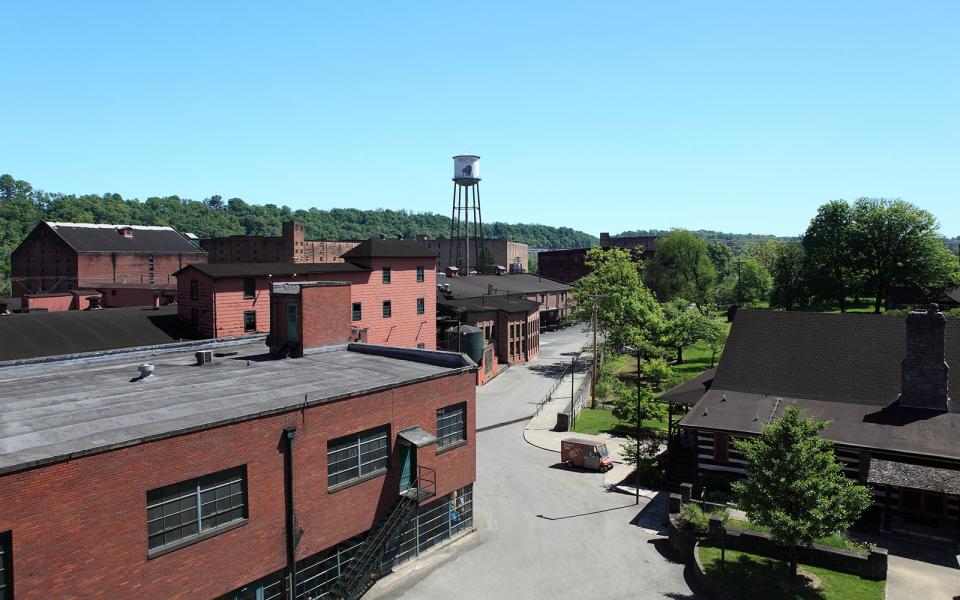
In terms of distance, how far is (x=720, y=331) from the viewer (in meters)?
63.5

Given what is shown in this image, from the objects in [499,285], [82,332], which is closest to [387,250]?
[82,332]

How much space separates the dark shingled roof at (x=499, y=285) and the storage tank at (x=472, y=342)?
581 inches

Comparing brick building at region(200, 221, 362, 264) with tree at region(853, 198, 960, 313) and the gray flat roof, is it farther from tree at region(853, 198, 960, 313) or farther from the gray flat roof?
the gray flat roof

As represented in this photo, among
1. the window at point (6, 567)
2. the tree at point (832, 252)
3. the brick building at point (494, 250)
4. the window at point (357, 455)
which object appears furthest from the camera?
the brick building at point (494, 250)

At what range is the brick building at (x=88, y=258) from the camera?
78000 mm

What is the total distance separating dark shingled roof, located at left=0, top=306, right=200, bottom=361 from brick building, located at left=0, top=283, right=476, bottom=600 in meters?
11.9

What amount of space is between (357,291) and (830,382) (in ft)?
120

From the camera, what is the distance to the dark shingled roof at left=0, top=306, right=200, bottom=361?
1422 inches

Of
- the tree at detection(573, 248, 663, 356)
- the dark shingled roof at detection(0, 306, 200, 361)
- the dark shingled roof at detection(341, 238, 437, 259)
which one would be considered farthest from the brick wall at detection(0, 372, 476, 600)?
the tree at detection(573, 248, 663, 356)

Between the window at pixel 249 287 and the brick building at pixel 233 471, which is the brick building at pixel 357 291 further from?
the brick building at pixel 233 471

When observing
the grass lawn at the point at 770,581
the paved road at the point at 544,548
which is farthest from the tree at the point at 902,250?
the grass lawn at the point at 770,581

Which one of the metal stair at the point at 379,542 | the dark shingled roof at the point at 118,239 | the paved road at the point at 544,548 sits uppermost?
the dark shingled roof at the point at 118,239

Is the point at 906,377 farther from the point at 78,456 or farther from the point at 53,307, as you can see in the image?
the point at 53,307

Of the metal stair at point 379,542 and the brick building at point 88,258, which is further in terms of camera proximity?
the brick building at point 88,258
